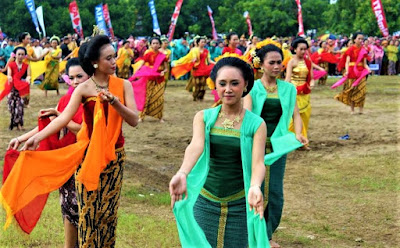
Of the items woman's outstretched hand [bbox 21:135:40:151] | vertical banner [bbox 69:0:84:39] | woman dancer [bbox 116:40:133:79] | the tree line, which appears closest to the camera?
woman's outstretched hand [bbox 21:135:40:151]

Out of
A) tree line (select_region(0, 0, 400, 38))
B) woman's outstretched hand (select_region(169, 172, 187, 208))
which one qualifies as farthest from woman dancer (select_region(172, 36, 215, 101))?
tree line (select_region(0, 0, 400, 38))

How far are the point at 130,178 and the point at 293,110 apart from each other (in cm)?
314

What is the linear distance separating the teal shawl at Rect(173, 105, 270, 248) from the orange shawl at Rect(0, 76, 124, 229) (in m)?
0.87

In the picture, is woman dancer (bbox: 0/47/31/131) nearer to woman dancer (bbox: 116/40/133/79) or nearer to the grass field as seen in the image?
the grass field

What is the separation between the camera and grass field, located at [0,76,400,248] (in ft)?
21.6

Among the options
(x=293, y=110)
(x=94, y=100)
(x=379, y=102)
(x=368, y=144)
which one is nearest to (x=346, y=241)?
(x=293, y=110)

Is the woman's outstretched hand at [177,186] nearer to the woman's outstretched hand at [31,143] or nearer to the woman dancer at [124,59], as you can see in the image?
the woman's outstretched hand at [31,143]

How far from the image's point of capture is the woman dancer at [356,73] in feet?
49.8

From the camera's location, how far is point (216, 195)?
14.5ft

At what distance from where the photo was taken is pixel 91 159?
4.93 m

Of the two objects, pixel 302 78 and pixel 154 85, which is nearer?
pixel 302 78

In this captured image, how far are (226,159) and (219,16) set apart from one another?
47813 millimetres

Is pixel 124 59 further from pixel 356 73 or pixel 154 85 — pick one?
pixel 356 73

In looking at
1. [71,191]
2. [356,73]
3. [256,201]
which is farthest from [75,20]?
[256,201]
